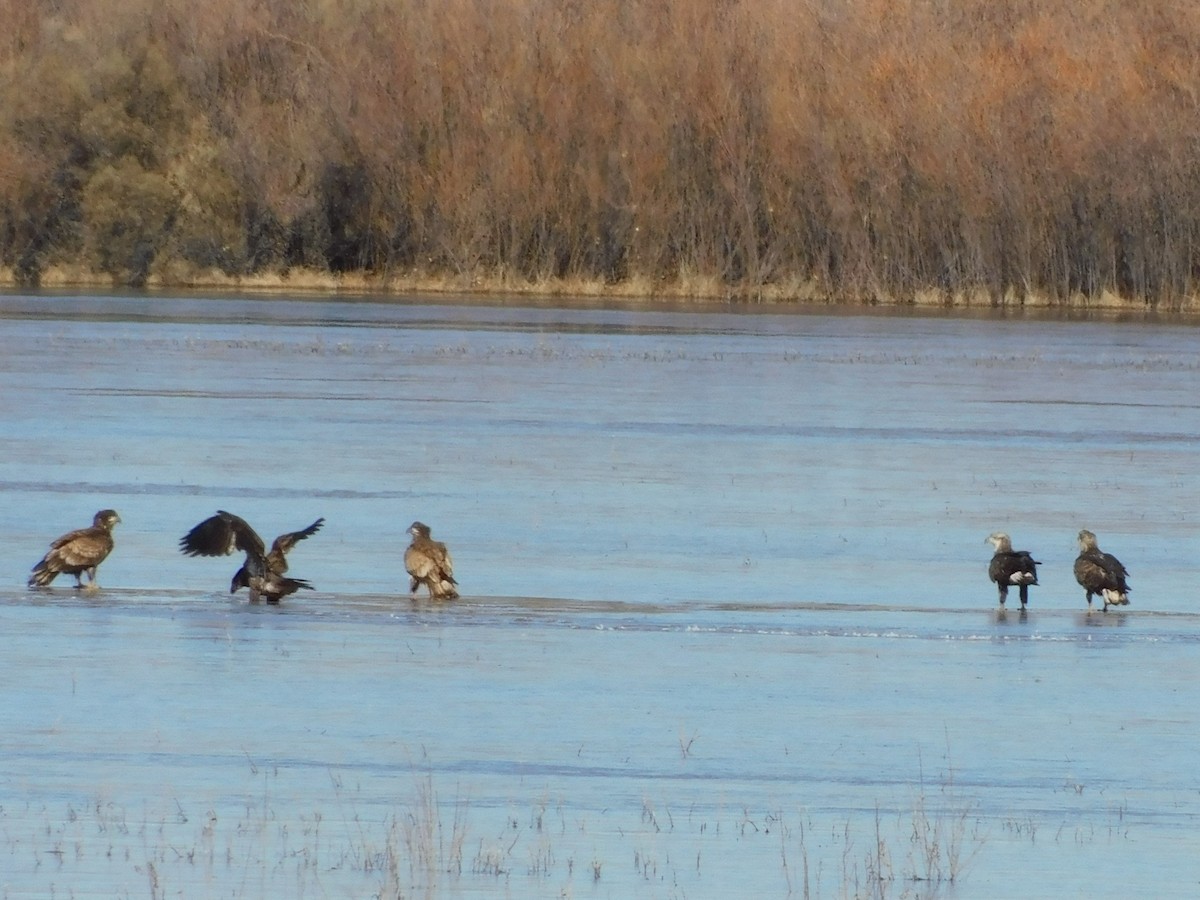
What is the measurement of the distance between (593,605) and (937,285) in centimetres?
3985

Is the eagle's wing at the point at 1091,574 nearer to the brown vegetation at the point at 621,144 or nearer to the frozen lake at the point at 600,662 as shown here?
the frozen lake at the point at 600,662

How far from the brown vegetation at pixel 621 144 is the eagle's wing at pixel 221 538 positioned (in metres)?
39.0

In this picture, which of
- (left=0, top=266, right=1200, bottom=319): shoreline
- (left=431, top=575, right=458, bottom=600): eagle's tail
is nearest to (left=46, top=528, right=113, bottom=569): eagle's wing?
(left=431, top=575, right=458, bottom=600): eagle's tail

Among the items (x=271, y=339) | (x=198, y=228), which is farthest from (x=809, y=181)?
(x=271, y=339)

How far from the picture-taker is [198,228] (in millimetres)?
58094

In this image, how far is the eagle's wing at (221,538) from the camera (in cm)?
1183

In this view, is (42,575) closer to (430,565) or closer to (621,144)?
(430,565)

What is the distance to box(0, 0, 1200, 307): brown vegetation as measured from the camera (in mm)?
50219

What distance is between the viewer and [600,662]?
10.6 m

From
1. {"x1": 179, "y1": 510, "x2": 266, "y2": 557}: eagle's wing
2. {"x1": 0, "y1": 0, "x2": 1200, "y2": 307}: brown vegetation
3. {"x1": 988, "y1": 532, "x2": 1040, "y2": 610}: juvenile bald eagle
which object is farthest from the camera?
{"x1": 0, "y1": 0, "x2": 1200, "y2": 307}: brown vegetation

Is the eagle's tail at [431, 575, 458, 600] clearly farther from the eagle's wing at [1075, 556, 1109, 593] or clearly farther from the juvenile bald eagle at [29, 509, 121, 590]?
the eagle's wing at [1075, 556, 1109, 593]

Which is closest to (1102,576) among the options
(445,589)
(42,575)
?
(445,589)

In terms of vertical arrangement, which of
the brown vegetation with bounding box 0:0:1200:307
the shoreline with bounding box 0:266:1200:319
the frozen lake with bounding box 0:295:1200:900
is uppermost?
the brown vegetation with bounding box 0:0:1200:307

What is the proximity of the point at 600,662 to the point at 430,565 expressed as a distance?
5.54 ft
